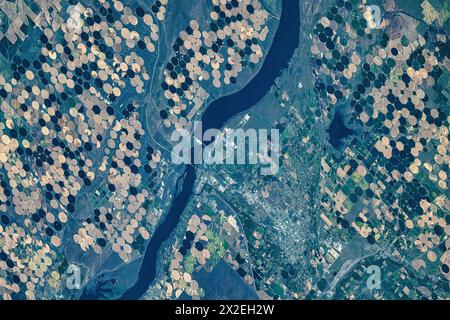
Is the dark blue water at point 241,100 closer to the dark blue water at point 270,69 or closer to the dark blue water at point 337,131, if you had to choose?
the dark blue water at point 270,69

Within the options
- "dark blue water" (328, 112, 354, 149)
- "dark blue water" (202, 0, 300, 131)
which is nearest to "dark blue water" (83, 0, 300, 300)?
"dark blue water" (202, 0, 300, 131)

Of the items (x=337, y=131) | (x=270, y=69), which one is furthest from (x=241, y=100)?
(x=337, y=131)

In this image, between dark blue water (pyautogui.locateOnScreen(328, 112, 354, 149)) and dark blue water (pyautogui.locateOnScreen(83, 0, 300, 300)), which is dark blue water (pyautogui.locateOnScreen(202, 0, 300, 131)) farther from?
dark blue water (pyautogui.locateOnScreen(328, 112, 354, 149))

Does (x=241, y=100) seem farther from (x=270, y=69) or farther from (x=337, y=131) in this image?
(x=337, y=131)

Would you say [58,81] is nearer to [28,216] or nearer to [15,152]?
[15,152]

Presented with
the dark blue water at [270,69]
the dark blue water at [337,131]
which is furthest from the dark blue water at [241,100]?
the dark blue water at [337,131]
